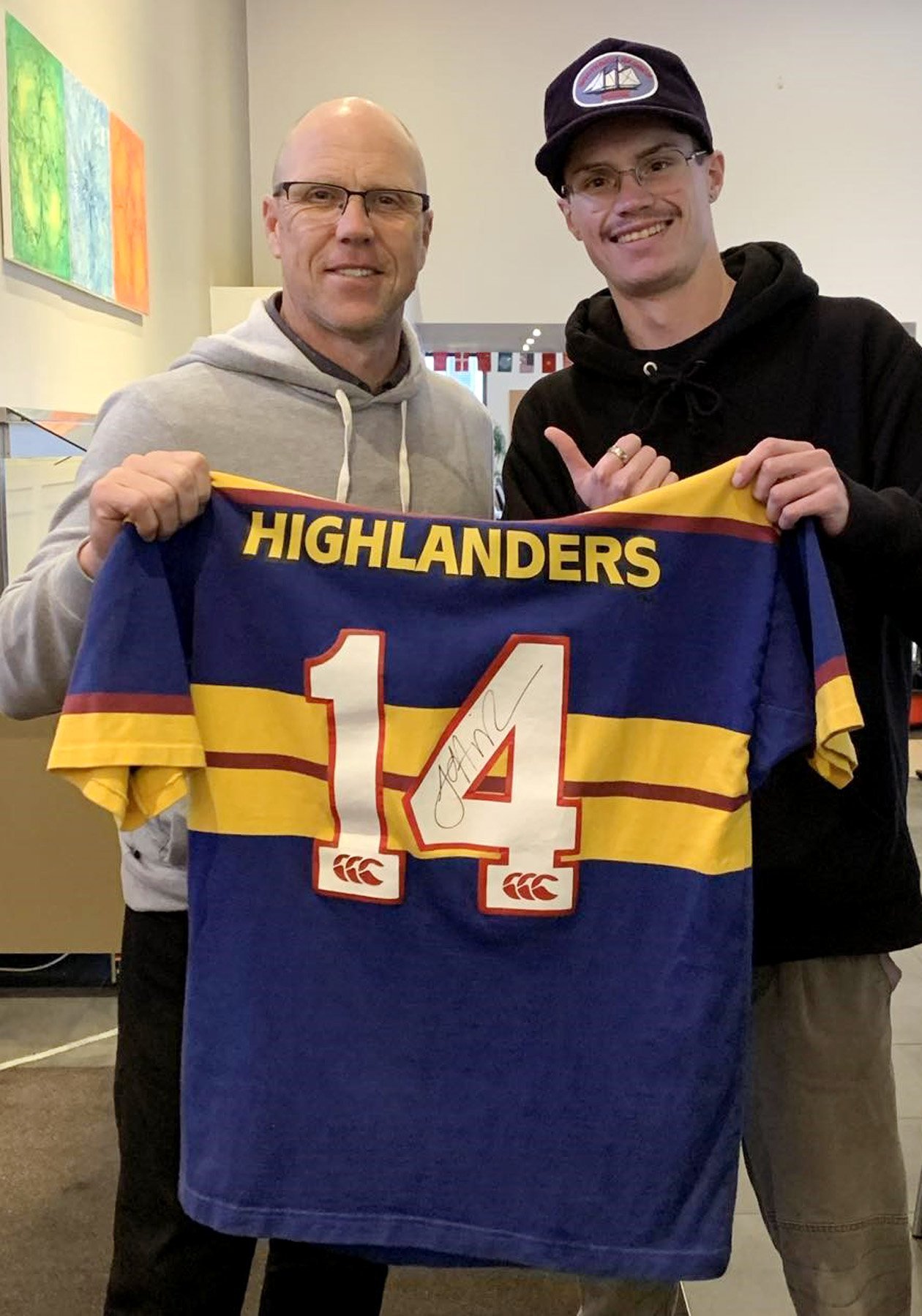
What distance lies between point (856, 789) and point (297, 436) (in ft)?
2.53

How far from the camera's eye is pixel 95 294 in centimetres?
364

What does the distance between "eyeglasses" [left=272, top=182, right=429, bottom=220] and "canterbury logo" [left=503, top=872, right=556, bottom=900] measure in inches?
31.1

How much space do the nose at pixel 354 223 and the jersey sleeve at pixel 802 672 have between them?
0.60 m

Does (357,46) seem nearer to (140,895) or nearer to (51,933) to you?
(51,933)

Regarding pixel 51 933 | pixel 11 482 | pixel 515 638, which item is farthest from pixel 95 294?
pixel 515 638

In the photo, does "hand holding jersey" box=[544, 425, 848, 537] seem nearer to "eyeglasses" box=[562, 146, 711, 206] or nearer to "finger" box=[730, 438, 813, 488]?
"finger" box=[730, 438, 813, 488]

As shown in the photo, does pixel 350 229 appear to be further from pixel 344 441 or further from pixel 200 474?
pixel 200 474

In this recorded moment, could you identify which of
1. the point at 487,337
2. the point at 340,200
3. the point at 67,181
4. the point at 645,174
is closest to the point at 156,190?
the point at 67,181

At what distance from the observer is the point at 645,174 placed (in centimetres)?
140

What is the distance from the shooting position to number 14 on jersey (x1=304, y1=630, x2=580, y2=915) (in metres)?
1.16

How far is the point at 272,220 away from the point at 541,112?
548 centimetres

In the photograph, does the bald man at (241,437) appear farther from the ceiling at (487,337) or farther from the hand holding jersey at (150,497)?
the ceiling at (487,337)

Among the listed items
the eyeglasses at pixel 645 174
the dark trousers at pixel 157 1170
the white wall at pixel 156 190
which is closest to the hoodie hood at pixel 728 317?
the eyeglasses at pixel 645 174

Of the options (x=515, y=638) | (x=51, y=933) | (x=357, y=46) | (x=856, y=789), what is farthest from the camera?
(x=357, y=46)
